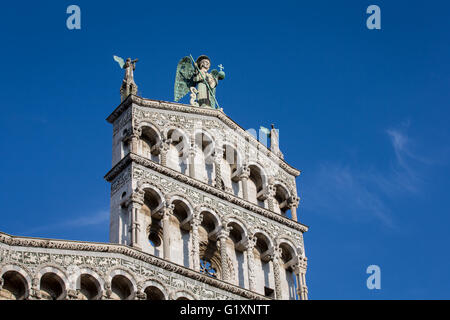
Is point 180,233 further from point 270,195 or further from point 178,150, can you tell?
point 270,195

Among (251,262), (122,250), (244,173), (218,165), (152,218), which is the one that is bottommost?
(122,250)

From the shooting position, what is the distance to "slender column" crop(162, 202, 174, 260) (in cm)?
3328

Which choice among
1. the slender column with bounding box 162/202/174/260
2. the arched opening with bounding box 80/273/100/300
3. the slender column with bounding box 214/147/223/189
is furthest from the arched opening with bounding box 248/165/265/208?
the arched opening with bounding box 80/273/100/300

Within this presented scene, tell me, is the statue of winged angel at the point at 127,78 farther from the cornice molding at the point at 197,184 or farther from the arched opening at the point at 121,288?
the arched opening at the point at 121,288

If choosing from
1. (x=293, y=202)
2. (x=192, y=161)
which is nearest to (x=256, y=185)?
(x=293, y=202)

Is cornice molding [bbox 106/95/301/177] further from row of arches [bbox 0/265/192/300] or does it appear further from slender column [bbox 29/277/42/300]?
slender column [bbox 29/277/42/300]

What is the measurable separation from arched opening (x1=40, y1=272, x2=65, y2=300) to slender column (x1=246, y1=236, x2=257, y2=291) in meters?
7.37

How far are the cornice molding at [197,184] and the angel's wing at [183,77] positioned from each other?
512 centimetres

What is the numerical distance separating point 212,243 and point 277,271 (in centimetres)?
253

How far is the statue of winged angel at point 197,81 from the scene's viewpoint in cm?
3978

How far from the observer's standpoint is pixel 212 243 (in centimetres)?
3581

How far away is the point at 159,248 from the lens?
1345 inches
